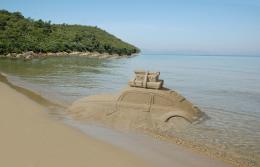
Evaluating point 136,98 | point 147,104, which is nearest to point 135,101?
point 136,98

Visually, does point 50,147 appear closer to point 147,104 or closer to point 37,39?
point 147,104

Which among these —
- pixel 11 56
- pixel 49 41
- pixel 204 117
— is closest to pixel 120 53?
pixel 49 41

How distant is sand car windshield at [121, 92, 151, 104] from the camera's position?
15570 millimetres

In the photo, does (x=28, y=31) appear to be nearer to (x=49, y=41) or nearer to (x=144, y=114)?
(x=49, y=41)

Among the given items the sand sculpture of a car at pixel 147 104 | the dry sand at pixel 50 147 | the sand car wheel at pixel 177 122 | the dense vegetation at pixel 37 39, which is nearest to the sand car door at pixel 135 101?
the sand sculpture of a car at pixel 147 104

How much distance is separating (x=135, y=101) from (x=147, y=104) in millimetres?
625

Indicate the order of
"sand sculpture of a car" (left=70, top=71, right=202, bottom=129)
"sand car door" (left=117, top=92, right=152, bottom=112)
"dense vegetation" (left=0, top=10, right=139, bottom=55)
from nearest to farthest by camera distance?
"sand sculpture of a car" (left=70, top=71, right=202, bottom=129) < "sand car door" (left=117, top=92, right=152, bottom=112) < "dense vegetation" (left=0, top=10, right=139, bottom=55)

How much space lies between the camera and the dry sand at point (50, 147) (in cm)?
998

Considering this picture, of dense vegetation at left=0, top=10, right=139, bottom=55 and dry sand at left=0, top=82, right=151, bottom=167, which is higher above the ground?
dense vegetation at left=0, top=10, right=139, bottom=55

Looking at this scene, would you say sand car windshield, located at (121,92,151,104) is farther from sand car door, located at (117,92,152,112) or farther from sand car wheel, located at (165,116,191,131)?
sand car wheel, located at (165,116,191,131)

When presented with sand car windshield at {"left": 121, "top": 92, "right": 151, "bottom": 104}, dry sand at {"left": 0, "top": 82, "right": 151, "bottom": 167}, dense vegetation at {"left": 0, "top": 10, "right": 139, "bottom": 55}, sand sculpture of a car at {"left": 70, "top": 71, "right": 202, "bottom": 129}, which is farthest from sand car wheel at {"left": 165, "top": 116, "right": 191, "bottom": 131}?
dense vegetation at {"left": 0, "top": 10, "right": 139, "bottom": 55}

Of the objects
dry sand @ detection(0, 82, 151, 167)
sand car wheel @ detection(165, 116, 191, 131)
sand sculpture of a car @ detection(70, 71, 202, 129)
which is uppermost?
sand sculpture of a car @ detection(70, 71, 202, 129)

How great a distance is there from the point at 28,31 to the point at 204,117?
96762 millimetres

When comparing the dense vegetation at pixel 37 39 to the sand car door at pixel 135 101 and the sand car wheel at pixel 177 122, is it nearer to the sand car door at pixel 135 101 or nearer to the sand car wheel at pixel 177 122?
the sand car door at pixel 135 101
